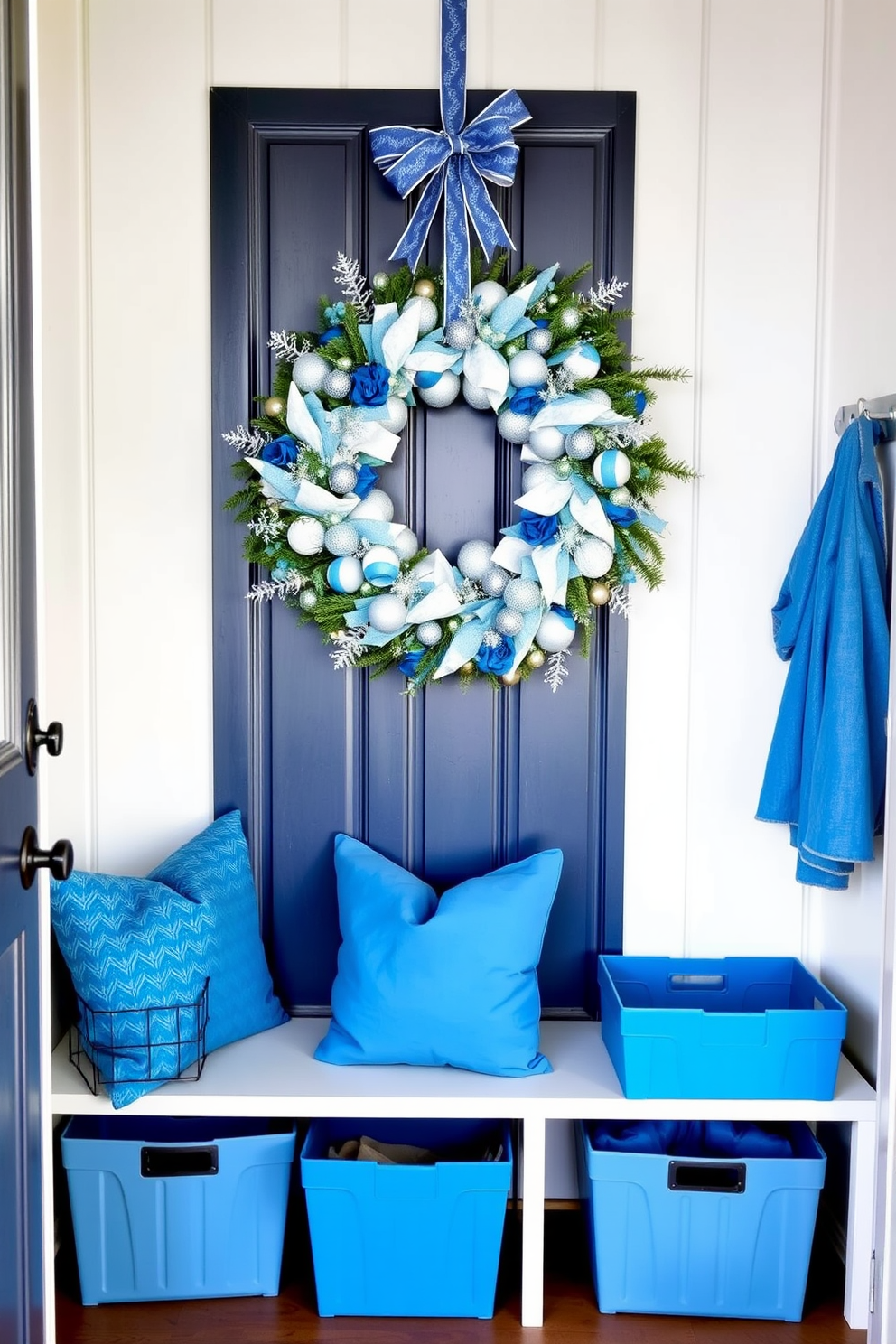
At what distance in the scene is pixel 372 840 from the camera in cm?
254

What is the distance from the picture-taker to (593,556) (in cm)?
230

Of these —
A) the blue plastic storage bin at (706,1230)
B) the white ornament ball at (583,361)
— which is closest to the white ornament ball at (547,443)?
the white ornament ball at (583,361)

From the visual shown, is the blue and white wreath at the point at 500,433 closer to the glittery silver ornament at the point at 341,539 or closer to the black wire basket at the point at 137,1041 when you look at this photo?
the glittery silver ornament at the point at 341,539

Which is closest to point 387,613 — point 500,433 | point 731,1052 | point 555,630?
point 555,630

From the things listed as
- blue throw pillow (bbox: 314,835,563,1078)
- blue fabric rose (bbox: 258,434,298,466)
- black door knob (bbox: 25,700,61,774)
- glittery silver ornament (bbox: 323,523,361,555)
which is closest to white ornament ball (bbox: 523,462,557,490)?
glittery silver ornament (bbox: 323,523,361,555)

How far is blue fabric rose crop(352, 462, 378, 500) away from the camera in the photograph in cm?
235

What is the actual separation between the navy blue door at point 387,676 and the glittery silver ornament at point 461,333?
179 mm

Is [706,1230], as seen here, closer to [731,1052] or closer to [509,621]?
[731,1052]

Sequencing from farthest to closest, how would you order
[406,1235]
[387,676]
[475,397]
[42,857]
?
[387,676] → [475,397] → [406,1235] → [42,857]

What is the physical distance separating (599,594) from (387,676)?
466 millimetres

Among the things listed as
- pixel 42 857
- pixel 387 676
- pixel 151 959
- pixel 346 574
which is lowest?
pixel 151 959

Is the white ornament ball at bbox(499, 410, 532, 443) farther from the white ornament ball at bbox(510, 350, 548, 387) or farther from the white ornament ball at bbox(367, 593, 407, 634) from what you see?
the white ornament ball at bbox(367, 593, 407, 634)

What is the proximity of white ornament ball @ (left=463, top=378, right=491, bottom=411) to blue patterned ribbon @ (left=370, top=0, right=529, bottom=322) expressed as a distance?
13cm

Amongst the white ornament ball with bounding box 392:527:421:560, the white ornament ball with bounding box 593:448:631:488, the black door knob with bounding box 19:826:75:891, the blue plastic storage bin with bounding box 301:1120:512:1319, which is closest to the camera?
the black door knob with bounding box 19:826:75:891
